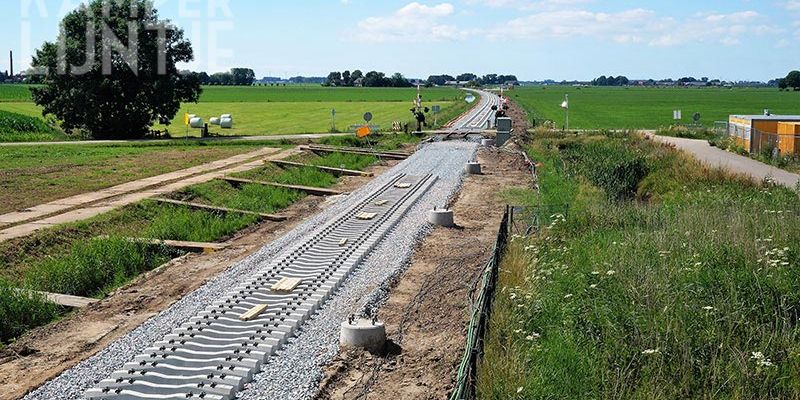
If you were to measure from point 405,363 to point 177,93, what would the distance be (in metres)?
39.4

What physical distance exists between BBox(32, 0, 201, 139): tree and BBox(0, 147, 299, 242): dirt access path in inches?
633

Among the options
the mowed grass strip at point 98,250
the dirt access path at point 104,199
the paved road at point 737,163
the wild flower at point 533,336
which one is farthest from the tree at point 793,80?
the wild flower at point 533,336

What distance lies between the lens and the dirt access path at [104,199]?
17031 millimetres

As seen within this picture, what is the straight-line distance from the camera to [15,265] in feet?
47.2

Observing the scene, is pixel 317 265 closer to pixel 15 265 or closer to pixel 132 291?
pixel 132 291

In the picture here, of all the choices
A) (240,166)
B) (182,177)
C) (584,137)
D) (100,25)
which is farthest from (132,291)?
(100,25)

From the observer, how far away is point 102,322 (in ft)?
36.9

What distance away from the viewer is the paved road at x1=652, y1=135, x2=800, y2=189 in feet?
85.3

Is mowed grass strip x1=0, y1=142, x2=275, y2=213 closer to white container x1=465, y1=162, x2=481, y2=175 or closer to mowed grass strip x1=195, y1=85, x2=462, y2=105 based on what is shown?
white container x1=465, y1=162, x2=481, y2=175

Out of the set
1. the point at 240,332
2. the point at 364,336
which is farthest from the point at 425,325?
the point at 240,332

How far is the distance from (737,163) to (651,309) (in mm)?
23665

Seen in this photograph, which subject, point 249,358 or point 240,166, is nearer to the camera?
point 249,358

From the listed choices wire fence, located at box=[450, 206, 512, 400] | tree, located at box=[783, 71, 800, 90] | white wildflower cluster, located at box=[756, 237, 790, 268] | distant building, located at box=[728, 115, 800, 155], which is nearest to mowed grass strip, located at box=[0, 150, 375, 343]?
wire fence, located at box=[450, 206, 512, 400]

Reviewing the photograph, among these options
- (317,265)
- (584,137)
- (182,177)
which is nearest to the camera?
(317,265)
